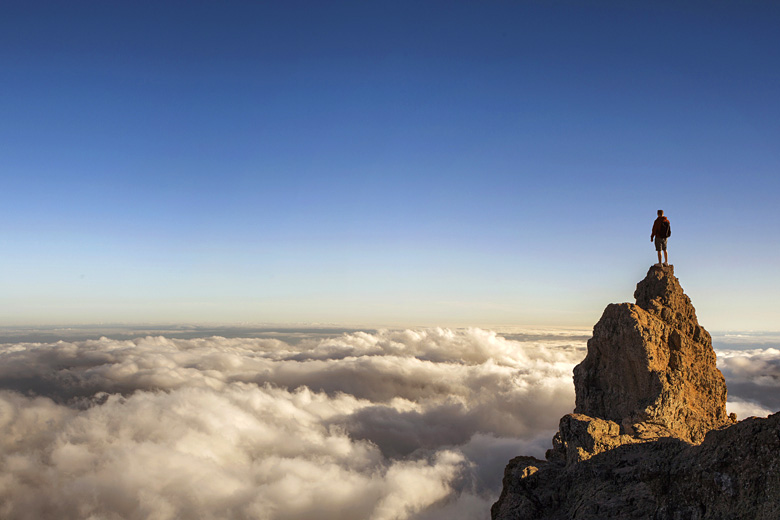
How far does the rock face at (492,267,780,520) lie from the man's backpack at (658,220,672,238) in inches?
108

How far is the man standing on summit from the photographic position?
35.2m

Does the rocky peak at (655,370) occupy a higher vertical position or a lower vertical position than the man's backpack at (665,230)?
lower

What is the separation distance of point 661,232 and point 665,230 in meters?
0.34

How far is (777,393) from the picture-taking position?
635 feet

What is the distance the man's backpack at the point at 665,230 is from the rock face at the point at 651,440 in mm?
2753

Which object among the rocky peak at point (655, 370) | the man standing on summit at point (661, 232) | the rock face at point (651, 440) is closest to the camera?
the rock face at point (651, 440)

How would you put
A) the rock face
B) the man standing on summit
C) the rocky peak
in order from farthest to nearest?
1. the man standing on summit
2. the rocky peak
3. the rock face

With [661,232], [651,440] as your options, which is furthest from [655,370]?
[661,232]

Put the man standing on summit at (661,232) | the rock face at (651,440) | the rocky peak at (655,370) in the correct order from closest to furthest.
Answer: the rock face at (651,440)
the rocky peak at (655,370)
the man standing on summit at (661,232)

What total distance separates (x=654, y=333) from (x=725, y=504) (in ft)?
57.9

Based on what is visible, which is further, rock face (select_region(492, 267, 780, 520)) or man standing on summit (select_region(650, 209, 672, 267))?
man standing on summit (select_region(650, 209, 672, 267))

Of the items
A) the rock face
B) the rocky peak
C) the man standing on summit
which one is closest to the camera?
the rock face

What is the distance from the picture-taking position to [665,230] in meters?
35.4

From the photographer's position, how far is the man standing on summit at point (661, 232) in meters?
35.2
